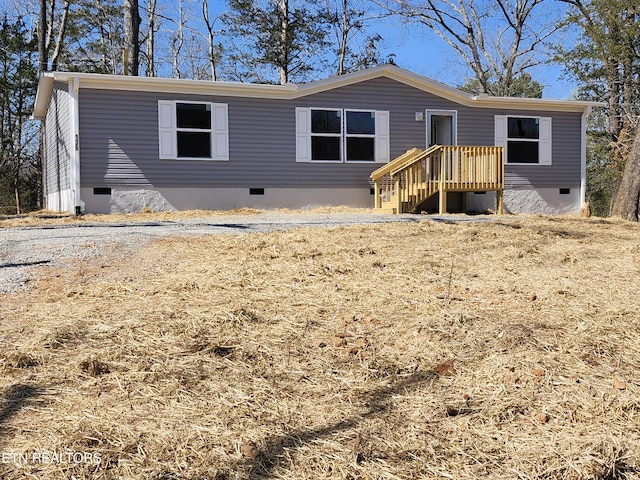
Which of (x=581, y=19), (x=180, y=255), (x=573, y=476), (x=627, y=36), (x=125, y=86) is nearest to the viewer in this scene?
(x=573, y=476)

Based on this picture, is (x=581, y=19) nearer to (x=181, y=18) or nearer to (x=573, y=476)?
(x=181, y=18)

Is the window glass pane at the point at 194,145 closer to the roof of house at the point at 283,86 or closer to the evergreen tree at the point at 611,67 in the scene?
the roof of house at the point at 283,86

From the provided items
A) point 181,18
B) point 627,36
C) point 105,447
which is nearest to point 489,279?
point 105,447

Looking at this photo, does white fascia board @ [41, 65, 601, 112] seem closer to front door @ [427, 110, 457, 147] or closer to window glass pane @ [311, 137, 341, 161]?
front door @ [427, 110, 457, 147]

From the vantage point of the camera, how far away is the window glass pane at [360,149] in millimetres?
12172

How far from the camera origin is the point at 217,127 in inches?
444

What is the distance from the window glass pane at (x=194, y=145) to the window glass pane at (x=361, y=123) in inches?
124

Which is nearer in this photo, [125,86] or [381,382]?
[381,382]

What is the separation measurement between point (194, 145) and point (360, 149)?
369 cm

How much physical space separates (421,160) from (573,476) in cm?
935

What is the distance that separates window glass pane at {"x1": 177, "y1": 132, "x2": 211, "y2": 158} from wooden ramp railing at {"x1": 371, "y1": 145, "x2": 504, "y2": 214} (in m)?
3.91

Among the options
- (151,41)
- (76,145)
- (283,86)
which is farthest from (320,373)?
(151,41)

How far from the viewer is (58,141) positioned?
41.6 feet

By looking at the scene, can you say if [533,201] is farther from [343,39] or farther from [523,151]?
[343,39]
